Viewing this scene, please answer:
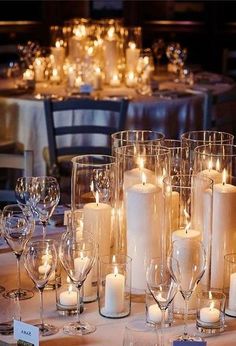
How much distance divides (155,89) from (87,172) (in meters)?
2.95

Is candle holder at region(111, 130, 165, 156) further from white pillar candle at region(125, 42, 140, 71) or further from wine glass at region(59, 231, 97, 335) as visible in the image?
white pillar candle at region(125, 42, 140, 71)

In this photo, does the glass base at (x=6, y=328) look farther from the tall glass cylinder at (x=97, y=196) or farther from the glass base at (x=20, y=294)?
the tall glass cylinder at (x=97, y=196)

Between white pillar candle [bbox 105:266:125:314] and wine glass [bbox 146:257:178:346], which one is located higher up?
wine glass [bbox 146:257:178:346]

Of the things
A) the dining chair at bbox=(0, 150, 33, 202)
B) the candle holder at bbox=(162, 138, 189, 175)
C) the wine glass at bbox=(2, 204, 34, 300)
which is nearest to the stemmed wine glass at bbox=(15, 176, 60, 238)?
the wine glass at bbox=(2, 204, 34, 300)

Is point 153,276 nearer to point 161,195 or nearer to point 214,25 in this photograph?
point 161,195

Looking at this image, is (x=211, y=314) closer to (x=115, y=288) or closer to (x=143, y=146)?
(x=115, y=288)

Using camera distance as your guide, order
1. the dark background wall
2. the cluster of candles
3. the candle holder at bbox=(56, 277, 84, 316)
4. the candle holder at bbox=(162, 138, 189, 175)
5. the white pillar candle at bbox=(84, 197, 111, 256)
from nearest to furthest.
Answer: the candle holder at bbox=(56, 277, 84, 316) < the white pillar candle at bbox=(84, 197, 111, 256) < the candle holder at bbox=(162, 138, 189, 175) < the cluster of candles < the dark background wall

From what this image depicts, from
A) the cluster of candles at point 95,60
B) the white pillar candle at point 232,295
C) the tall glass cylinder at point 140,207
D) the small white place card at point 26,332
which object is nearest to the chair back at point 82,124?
the cluster of candles at point 95,60

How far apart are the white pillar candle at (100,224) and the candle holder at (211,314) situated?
31 centimetres

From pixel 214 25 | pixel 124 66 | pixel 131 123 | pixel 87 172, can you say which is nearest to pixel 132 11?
pixel 214 25

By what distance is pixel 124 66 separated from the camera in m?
5.32

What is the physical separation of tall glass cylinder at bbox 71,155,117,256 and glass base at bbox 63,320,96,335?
0.85 ft

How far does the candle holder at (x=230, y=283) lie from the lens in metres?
1.87

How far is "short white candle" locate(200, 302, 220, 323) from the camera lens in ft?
5.86
